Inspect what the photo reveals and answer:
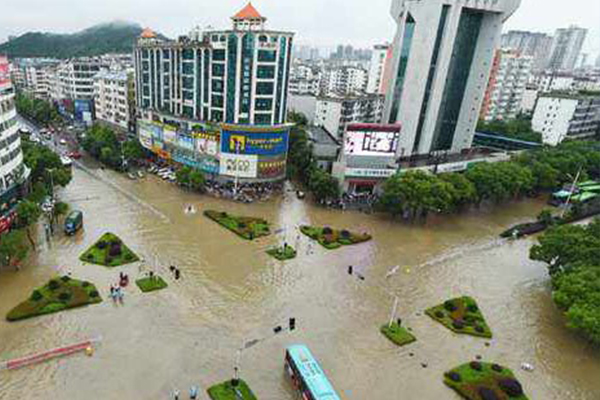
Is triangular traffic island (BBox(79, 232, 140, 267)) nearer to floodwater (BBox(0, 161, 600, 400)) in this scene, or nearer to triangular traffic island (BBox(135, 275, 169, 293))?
floodwater (BBox(0, 161, 600, 400))

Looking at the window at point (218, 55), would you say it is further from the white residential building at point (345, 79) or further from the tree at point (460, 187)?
the white residential building at point (345, 79)

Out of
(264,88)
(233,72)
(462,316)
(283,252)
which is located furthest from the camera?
(264,88)

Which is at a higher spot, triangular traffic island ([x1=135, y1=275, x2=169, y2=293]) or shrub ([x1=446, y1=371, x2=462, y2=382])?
shrub ([x1=446, y1=371, x2=462, y2=382])

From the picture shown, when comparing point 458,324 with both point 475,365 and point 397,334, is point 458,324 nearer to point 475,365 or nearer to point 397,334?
point 475,365

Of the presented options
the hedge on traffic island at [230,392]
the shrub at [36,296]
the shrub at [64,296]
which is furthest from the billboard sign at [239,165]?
the hedge on traffic island at [230,392]

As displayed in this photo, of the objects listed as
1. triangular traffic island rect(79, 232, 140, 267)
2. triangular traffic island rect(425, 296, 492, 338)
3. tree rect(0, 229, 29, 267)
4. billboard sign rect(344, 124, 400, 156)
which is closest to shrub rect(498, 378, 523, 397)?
triangular traffic island rect(425, 296, 492, 338)

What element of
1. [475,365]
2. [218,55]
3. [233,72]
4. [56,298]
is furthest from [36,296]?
[218,55]
